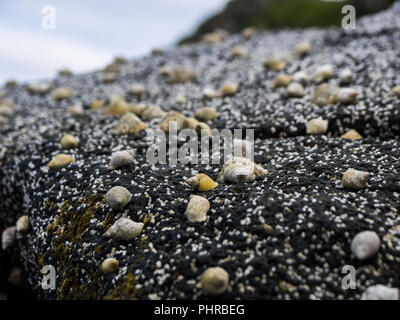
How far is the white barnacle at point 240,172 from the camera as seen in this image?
2.52 meters

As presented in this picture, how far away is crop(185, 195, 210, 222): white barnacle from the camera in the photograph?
7.32 ft

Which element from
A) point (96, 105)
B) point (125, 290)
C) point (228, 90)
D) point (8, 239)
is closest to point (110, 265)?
point (125, 290)

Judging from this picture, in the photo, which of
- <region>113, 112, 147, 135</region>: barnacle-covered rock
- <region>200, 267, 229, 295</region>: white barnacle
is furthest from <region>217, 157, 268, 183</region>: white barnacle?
<region>113, 112, 147, 135</region>: barnacle-covered rock

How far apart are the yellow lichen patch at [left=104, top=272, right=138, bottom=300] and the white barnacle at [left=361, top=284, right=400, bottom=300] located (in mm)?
1200

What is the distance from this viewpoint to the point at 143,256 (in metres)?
2.10

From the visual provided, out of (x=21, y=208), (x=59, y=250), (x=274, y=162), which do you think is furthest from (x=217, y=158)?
(x=21, y=208)

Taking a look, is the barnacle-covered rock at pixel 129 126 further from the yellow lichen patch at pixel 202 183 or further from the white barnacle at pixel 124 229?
the white barnacle at pixel 124 229

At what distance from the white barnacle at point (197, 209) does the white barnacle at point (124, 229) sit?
325 mm

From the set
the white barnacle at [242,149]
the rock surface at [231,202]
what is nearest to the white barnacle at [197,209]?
the rock surface at [231,202]

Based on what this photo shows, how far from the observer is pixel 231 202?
2.32 meters

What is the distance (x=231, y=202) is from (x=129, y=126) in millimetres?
1712

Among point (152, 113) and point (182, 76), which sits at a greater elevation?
point (182, 76)

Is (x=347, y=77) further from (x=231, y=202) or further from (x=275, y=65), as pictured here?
(x=231, y=202)

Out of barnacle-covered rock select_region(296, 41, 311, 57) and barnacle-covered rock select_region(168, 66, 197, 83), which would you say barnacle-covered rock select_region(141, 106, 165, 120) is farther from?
barnacle-covered rock select_region(296, 41, 311, 57)
